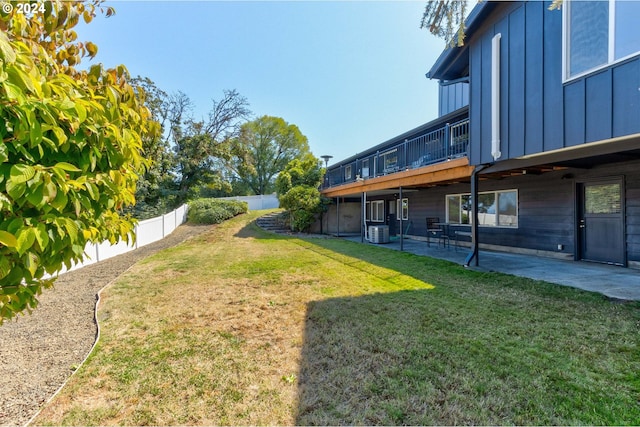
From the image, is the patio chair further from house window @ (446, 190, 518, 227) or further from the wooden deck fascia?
the wooden deck fascia

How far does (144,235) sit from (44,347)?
907cm

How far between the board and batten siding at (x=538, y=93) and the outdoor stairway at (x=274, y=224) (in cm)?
1101

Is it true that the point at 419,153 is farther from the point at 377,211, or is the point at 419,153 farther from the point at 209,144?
the point at 209,144

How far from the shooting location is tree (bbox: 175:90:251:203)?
2253cm

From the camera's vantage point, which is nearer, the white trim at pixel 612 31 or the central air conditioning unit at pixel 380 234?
the white trim at pixel 612 31

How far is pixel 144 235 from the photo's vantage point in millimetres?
11609

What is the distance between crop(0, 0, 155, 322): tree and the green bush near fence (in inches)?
604

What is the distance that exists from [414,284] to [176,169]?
69.8ft

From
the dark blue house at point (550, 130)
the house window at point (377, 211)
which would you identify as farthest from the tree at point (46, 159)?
the house window at point (377, 211)

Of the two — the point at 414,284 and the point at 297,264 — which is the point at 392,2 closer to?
the point at 414,284

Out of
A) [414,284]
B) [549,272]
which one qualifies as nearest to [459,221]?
[549,272]

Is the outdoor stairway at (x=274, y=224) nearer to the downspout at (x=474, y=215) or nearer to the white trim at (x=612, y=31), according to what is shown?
the downspout at (x=474, y=215)

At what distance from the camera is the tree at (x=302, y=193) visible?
15.3 meters

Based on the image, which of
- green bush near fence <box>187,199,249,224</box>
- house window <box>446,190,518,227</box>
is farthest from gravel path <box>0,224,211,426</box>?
green bush near fence <box>187,199,249,224</box>
